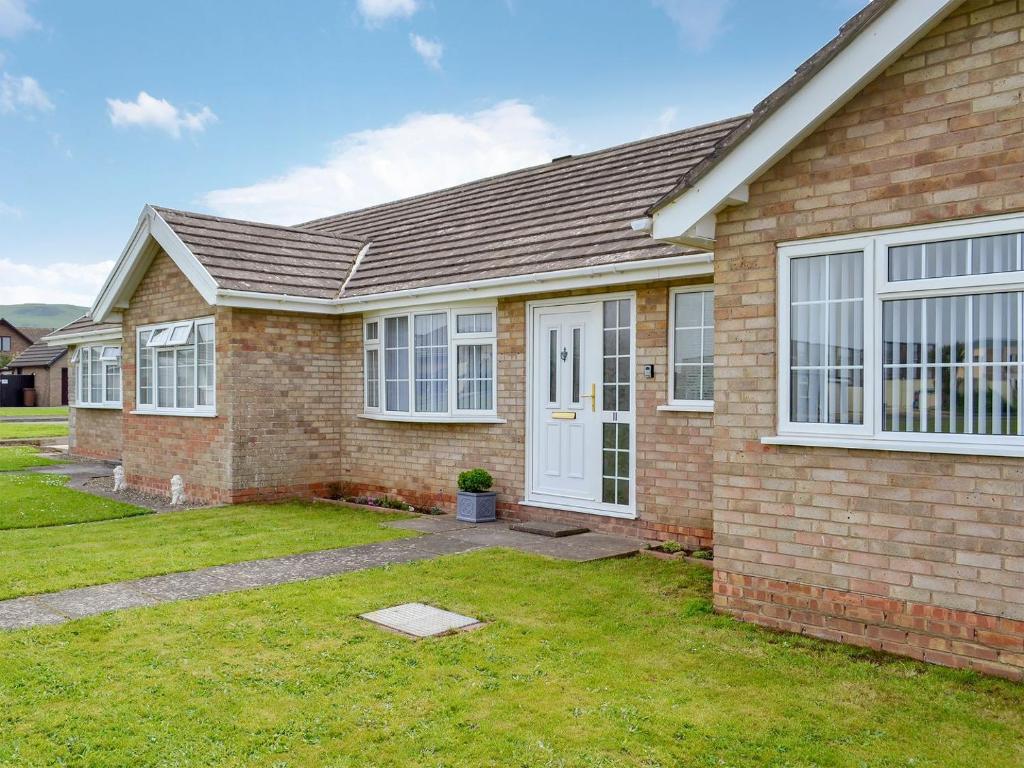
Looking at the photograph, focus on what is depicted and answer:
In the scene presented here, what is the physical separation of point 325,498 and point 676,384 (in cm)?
665

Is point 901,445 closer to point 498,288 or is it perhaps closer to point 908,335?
point 908,335

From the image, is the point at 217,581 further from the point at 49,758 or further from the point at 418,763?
the point at 418,763

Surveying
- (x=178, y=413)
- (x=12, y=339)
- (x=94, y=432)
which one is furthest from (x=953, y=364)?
(x=12, y=339)

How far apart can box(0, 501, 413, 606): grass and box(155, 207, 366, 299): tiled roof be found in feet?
11.5

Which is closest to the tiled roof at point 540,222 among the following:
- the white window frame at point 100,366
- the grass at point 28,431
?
the white window frame at point 100,366

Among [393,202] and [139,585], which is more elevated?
[393,202]

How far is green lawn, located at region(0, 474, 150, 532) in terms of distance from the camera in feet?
37.4

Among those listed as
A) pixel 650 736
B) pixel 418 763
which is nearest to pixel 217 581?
pixel 418 763

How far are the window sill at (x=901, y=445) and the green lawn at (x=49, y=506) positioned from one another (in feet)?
32.9

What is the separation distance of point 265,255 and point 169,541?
5.65 metres

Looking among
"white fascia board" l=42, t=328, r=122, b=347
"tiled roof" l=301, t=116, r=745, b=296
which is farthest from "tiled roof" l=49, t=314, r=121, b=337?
"tiled roof" l=301, t=116, r=745, b=296

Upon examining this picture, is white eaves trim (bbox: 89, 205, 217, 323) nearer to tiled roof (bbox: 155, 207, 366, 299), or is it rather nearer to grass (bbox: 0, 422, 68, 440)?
tiled roof (bbox: 155, 207, 366, 299)

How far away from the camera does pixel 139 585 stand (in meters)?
7.45

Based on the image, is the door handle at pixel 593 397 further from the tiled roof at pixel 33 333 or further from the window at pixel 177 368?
the tiled roof at pixel 33 333
